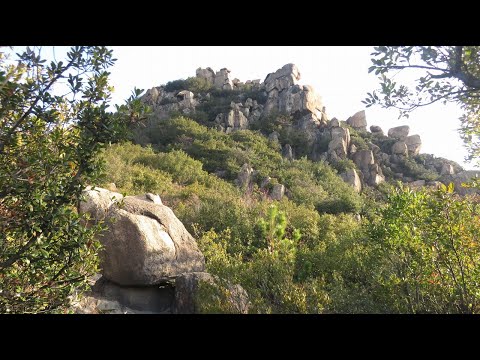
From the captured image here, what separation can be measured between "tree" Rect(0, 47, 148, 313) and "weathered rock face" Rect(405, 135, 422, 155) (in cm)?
3210

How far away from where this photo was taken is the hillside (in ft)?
19.0

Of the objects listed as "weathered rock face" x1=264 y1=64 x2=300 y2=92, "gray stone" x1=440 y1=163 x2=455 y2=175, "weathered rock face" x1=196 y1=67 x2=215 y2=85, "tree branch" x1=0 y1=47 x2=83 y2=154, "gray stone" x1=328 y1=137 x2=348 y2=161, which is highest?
"weathered rock face" x1=196 y1=67 x2=215 y2=85

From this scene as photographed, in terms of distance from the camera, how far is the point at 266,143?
26.3 meters

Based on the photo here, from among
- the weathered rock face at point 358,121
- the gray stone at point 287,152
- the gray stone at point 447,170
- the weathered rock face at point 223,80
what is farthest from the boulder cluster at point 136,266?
the weathered rock face at point 223,80

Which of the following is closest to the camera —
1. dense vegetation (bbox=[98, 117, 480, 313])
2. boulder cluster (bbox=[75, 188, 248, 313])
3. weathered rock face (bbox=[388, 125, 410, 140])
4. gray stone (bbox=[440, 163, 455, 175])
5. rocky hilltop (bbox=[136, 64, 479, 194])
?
dense vegetation (bbox=[98, 117, 480, 313])

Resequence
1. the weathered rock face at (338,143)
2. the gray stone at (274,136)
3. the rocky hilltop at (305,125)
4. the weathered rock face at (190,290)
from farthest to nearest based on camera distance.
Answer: the gray stone at (274,136) < the rocky hilltop at (305,125) < the weathered rock face at (338,143) < the weathered rock face at (190,290)

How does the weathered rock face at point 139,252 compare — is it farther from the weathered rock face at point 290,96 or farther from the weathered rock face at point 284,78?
the weathered rock face at point 284,78

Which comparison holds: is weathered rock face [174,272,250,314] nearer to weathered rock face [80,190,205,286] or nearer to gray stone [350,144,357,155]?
weathered rock face [80,190,205,286]

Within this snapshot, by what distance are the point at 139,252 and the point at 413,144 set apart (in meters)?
29.7

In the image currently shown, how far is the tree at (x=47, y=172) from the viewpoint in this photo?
2570mm

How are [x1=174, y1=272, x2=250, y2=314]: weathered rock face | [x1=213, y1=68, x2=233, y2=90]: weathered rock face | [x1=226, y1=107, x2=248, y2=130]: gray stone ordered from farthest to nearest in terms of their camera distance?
[x1=213, y1=68, x2=233, y2=90]: weathered rock face < [x1=226, y1=107, x2=248, y2=130]: gray stone < [x1=174, y1=272, x2=250, y2=314]: weathered rock face

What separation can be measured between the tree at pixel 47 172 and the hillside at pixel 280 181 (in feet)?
1.31

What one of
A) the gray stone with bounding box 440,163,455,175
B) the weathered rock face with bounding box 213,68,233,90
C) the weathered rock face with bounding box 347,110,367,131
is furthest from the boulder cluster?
the weathered rock face with bounding box 213,68,233,90
